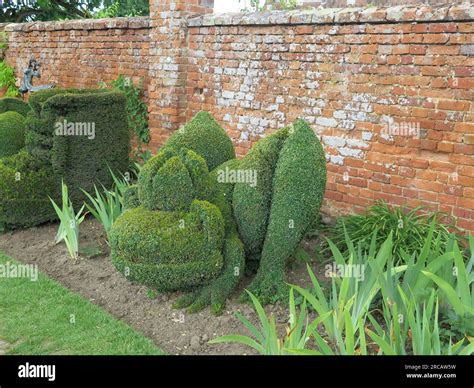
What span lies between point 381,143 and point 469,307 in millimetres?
2243

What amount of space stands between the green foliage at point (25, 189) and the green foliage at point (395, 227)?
124 inches

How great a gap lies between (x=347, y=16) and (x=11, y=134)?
404 cm

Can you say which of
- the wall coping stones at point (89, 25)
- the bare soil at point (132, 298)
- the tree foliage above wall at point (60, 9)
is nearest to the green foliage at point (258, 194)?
the bare soil at point (132, 298)

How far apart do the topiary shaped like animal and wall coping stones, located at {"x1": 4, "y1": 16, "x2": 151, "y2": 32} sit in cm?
380

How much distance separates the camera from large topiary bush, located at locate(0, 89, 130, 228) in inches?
241

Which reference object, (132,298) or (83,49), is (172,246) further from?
(83,49)

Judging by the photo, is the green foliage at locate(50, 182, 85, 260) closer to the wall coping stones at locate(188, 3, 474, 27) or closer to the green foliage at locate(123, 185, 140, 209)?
the green foliage at locate(123, 185, 140, 209)

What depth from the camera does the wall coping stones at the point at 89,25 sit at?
25.3 ft

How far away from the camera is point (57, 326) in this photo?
14.1ft

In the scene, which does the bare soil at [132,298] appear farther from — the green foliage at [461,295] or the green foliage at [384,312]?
the green foliage at [461,295]

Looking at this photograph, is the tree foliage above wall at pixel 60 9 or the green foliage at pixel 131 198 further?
the tree foliage above wall at pixel 60 9

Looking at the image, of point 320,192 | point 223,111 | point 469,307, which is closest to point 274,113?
point 223,111

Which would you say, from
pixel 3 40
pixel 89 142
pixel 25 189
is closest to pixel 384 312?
pixel 89 142

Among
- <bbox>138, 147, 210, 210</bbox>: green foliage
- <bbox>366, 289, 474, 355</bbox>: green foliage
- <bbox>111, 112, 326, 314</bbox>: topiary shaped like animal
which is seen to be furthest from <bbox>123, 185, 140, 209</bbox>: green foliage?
<bbox>366, 289, 474, 355</bbox>: green foliage
